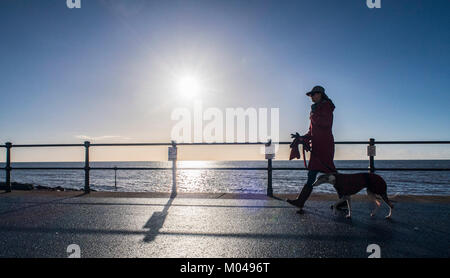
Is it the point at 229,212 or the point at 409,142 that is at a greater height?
the point at 409,142

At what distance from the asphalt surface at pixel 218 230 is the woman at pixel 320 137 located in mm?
658

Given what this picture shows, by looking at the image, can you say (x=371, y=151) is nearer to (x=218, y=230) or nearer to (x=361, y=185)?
(x=361, y=185)

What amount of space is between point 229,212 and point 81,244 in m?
2.23

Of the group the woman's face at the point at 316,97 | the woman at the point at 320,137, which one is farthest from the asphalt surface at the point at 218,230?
the woman's face at the point at 316,97

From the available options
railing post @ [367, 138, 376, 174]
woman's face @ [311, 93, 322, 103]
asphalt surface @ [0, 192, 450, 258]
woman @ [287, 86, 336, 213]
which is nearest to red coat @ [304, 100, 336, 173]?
woman @ [287, 86, 336, 213]

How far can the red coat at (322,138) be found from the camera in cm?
452

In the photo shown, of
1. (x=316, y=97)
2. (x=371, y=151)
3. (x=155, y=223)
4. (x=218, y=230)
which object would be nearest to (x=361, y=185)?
(x=316, y=97)

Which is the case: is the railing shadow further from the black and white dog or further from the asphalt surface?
the black and white dog

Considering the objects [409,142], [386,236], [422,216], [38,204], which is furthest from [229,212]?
[409,142]

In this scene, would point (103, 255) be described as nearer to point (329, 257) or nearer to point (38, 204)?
point (329, 257)

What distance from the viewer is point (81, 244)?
2.92 metres

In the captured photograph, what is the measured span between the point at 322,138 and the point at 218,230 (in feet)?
7.43

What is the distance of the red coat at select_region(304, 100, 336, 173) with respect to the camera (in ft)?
14.8

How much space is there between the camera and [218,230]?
3.46m
